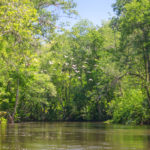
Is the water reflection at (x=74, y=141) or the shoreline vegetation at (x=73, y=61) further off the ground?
the shoreline vegetation at (x=73, y=61)

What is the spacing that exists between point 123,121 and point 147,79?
5.84 meters

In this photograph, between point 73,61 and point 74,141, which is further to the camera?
point 73,61

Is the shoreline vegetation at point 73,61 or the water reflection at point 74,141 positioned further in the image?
the shoreline vegetation at point 73,61

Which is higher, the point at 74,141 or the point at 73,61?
the point at 73,61

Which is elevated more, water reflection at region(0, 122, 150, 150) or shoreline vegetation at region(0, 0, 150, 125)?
shoreline vegetation at region(0, 0, 150, 125)

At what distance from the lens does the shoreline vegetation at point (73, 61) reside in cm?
1645

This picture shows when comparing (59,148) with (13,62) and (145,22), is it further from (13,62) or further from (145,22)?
(145,22)

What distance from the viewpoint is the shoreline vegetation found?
16453mm

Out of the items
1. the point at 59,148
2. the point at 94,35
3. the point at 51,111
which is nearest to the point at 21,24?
the point at 59,148

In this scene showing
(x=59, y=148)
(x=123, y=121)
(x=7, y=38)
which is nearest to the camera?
(x=59, y=148)

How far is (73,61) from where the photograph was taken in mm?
54906

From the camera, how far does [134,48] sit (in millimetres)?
29359

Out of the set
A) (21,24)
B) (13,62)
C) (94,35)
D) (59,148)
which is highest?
(94,35)

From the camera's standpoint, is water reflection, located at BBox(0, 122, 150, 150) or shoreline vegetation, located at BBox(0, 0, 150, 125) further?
shoreline vegetation, located at BBox(0, 0, 150, 125)
